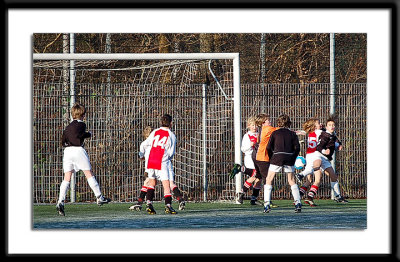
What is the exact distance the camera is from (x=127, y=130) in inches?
615

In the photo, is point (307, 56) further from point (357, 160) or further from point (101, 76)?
point (101, 76)

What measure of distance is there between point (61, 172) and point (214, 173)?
9.61 feet

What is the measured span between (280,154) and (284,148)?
0.35 feet

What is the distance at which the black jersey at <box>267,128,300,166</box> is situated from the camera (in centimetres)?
1214

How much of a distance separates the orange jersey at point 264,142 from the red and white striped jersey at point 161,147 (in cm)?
166

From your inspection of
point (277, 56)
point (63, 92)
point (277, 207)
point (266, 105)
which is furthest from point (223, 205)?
point (277, 56)

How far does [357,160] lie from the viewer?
Result: 16.4 metres

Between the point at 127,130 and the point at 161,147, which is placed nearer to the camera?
the point at 161,147

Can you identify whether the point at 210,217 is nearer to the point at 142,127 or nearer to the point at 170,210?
the point at 170,210

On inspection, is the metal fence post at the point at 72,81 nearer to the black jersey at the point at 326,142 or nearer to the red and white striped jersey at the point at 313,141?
the red and white striped jersey at the point at 313,141

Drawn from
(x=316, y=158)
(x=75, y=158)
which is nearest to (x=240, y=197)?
(x=316, y=158)

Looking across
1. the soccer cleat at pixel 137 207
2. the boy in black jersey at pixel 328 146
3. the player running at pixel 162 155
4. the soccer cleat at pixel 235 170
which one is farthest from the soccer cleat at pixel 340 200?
the player running at pixel 162 155

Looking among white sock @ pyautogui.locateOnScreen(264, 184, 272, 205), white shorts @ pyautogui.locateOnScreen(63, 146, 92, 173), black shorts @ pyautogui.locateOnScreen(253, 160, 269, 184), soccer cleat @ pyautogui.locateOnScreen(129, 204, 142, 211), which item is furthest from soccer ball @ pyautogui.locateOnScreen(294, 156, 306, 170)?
white shorts @ pyautogui.locateOnScreen(63, 146, 92, 173)

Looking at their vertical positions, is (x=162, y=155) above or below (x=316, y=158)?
above
